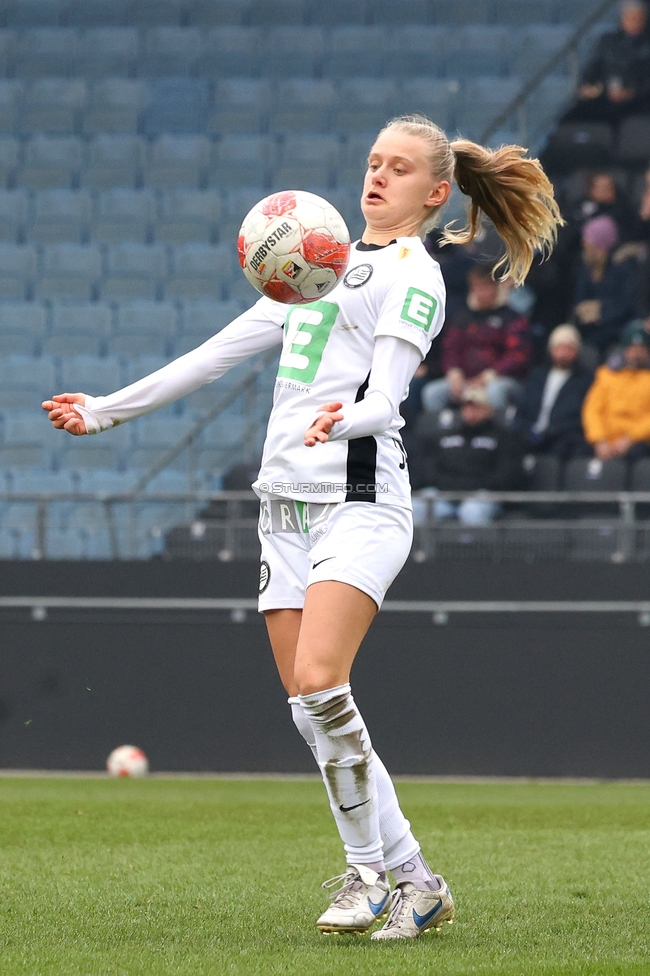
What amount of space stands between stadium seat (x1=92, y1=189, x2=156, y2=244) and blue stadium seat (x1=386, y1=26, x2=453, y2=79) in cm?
313

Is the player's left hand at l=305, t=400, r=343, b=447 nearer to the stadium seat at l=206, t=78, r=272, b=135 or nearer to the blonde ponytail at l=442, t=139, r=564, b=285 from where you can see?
the blonde ponytail at l=442, t=139, r=564, b=285

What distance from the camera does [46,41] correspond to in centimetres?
1742

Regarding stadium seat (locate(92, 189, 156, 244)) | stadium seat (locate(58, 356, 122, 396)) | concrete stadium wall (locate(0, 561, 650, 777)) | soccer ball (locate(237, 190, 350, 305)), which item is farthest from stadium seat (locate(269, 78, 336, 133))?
soccer ball (locate(237, 190, 350, 305))

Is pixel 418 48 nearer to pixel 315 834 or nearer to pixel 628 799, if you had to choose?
pixel 628 799

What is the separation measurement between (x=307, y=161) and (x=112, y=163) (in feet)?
7.05

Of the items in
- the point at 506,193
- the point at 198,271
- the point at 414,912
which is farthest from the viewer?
the point at 198,271

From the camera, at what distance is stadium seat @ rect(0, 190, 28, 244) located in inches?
653

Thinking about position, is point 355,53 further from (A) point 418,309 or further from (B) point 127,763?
(A) point 418,309

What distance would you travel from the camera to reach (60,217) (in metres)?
16.6

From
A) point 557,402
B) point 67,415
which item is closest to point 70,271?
point 557,402

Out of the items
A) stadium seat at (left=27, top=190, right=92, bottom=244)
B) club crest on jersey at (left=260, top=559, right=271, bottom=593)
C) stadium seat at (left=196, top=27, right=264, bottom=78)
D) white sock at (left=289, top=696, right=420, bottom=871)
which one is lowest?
white sock at (left=289, top=696, right=420, bottom=871)

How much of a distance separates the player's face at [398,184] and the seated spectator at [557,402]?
7757 millimetres

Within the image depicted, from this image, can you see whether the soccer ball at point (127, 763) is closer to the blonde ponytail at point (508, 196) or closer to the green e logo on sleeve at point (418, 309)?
the blonde ponytail at point (508, 196)

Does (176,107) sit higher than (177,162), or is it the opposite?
(176,107)
